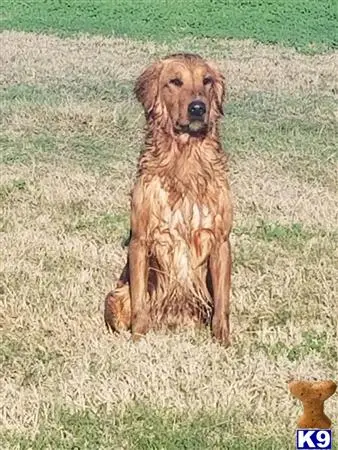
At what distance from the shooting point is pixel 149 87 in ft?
18.9

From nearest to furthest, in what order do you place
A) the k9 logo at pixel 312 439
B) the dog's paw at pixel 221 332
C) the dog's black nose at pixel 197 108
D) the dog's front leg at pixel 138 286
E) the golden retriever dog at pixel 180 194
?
the k9 logo at pixel 312 439, the dog's black nose at pixel 197 108, the golden retriever dog at pixel 180 194, the dog's front leg at pixel 138 286, the dog's paw at pixel 221 332

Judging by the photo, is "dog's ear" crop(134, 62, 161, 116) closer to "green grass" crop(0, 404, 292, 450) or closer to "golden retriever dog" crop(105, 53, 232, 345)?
"golden retriever dog" crop(105, 53, 232, 345)

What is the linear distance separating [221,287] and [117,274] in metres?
1.58

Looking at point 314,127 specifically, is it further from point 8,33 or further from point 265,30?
point 265,30

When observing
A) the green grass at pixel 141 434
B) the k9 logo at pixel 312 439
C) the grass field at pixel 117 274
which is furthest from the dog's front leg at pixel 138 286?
the k9 logo at pixel 312 439

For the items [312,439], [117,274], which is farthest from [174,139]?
[312,439]

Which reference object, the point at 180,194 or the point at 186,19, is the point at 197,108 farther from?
the point at 186,19

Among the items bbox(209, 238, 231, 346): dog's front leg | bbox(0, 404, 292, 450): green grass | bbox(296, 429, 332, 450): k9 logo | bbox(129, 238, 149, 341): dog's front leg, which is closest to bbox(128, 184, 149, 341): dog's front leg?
bbox(129, 238, 149, 341): dog's front leg

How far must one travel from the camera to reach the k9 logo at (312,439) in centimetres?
339

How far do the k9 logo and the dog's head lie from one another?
2.49 m

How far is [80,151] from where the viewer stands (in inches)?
474

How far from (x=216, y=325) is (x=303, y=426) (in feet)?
8.34

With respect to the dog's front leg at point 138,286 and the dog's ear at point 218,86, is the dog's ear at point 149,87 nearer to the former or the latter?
the dog's ear at point 218,86

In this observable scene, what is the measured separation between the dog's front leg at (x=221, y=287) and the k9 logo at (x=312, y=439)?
240 cm
